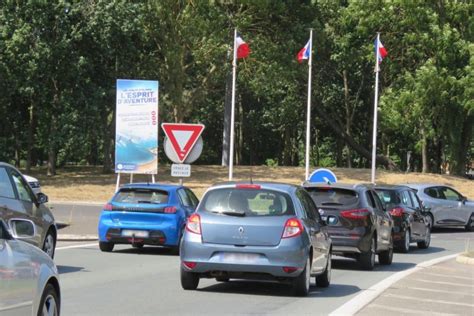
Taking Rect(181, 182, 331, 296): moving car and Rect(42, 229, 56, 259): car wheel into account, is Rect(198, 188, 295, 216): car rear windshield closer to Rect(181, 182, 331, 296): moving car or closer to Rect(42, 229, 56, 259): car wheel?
Rect(181, 182, 331, 296): moving car

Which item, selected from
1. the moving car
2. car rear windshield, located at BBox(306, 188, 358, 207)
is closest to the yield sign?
car rear windshield, located at BBox(306, 188, 358, 207)

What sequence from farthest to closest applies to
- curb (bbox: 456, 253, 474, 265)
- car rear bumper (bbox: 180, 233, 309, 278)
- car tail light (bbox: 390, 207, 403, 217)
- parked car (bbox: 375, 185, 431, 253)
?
parked car (bbox: 375, 185, 431, 253)
car tail light (bbox: 390, 207, 403, 217)
curb (bbox: 456, 253, 474, 265)
car rear bumper (bbox: 180, 233, 309, 278)

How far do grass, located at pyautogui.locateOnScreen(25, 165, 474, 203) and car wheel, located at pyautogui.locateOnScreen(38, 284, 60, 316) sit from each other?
27377 millimetres

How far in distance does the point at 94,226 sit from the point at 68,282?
11.6m

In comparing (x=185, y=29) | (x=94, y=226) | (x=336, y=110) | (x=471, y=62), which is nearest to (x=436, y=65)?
(x=471, y=62)

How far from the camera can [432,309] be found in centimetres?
1041

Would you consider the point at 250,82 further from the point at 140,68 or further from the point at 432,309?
the point at 432,309

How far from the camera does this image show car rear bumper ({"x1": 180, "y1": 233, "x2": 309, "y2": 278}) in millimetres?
10625

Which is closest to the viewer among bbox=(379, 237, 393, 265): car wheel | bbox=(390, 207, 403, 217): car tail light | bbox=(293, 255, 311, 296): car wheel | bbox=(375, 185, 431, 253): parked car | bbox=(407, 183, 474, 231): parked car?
bbox=(293, 255, 311, 296): car wheel

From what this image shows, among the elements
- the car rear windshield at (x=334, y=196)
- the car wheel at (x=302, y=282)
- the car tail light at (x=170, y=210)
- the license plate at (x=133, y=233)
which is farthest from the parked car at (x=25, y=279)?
Result: the car tail light at (x=170, y=210)

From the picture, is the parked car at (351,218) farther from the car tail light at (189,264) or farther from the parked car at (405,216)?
the car tail light at (189,264)

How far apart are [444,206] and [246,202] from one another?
17.8m

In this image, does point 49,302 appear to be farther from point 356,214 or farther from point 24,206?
point 356,214

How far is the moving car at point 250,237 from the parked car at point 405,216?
26.4 feet
